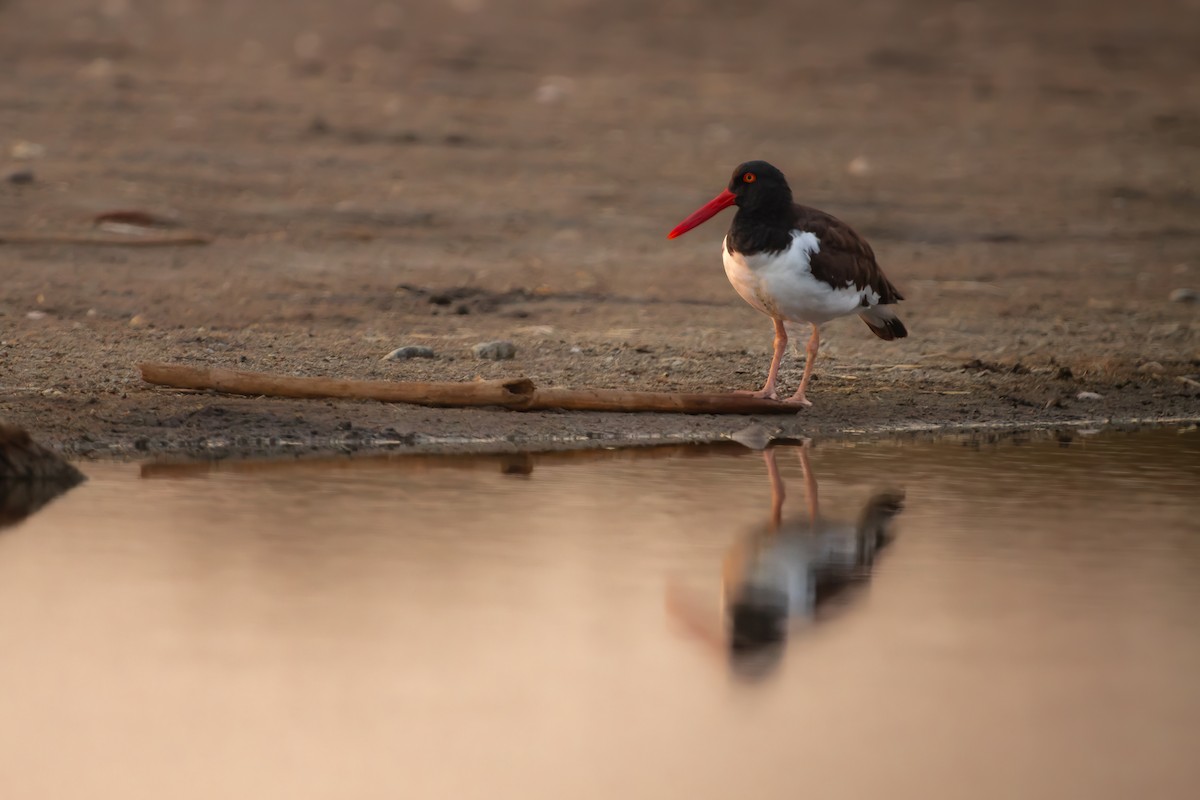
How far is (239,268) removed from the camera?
11.2 m

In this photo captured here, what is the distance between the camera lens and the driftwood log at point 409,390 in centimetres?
772

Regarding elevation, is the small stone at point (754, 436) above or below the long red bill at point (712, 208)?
below

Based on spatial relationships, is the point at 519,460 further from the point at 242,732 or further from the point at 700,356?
the point at 242,732

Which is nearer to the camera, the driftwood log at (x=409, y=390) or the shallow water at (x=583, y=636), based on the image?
the shallow water at (x=583, y=636)

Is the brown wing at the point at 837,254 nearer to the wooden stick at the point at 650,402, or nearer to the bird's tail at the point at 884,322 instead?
the bird's tail at the point at 884,322

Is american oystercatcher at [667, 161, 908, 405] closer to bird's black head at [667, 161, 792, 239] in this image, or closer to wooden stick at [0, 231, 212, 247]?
bird's black head at [667, 161, 792, 239]

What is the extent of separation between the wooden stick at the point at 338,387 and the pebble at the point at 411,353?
1176 mm

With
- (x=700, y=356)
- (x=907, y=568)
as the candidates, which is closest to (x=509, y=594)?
(x=907, y=568)

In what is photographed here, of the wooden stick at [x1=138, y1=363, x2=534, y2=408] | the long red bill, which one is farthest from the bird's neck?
the wooden stick at [x1=138, y1=363, x2=534, y2=408]

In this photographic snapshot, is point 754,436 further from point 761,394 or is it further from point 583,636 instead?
point 583,636

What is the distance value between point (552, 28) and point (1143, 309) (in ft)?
34.8

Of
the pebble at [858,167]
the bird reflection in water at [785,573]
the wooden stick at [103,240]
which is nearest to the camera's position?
the bird reflection in water at [785,573]

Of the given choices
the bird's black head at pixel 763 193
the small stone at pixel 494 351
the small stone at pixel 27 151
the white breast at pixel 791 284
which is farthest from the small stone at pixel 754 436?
the small stone at pixel 27 151

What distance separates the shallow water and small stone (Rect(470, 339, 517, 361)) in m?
1.81
